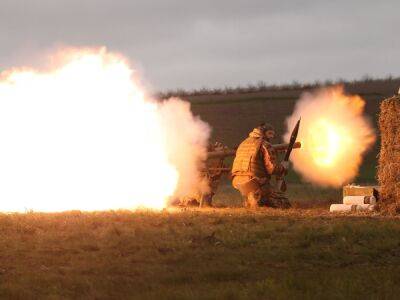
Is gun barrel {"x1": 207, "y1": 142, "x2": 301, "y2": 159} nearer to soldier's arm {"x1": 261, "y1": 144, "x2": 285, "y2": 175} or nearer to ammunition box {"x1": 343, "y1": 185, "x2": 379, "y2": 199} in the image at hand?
soldier's arm {"x1": 261, "y1": 144, "x2": 285, "y2": 175}

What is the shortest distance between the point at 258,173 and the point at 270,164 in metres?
0.54

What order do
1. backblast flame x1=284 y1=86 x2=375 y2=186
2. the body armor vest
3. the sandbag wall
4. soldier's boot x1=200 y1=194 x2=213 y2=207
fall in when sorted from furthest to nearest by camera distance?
backblast flame x1=284 y1=86 x2=375 y2=186 → soldier's boot x1=200 y1=194 x2=213 y2=207 → the body armor vest → the sandbag wall

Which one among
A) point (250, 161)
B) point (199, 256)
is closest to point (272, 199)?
point (250, 161)

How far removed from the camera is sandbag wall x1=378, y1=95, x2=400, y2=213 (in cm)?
2530

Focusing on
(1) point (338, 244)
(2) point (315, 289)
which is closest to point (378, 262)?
(1) point (338, 244)

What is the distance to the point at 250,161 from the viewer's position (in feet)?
95.1

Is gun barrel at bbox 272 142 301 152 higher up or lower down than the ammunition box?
higher up

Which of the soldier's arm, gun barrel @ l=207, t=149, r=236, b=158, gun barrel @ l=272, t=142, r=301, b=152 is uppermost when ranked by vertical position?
gun barrel @ l=272, t=142, r=301, b=152

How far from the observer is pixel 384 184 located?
25.6 meters

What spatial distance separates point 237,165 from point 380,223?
820 cm

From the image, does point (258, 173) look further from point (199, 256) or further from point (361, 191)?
point (199, 256)

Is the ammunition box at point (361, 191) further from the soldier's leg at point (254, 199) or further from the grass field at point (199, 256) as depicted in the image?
the grass field at point (199, 256)

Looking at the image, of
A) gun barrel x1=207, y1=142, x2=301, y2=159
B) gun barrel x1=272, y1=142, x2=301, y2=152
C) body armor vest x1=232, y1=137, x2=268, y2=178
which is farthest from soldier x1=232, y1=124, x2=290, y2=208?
gun barrel x1=207, y1=142, x2=301, y2=159

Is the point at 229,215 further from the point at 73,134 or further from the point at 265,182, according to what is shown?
the point at 73,134
